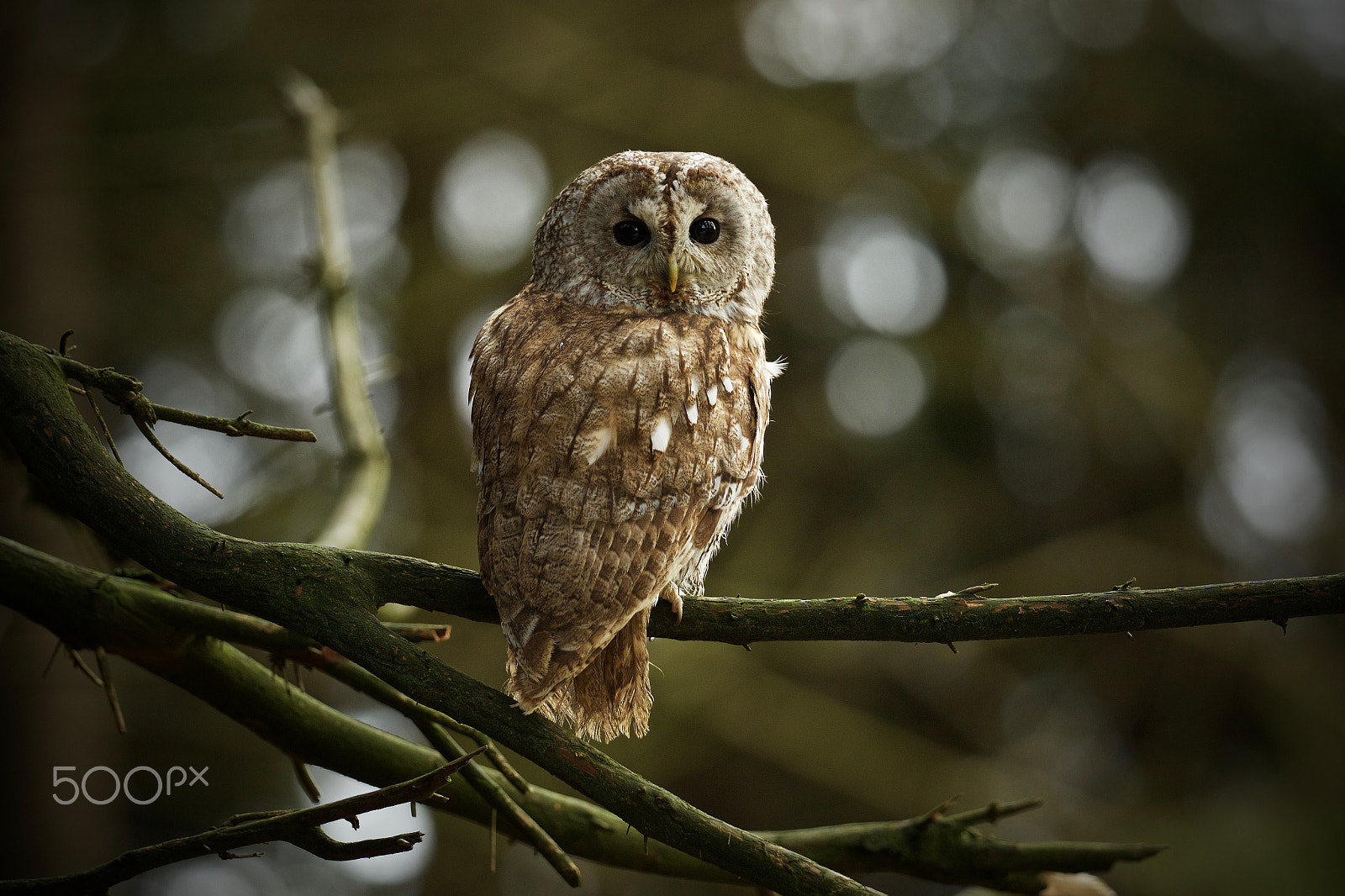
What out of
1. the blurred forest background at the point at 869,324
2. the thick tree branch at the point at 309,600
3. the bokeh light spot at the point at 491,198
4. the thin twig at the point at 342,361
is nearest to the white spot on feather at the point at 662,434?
the thick tree branch at the point at 309,600

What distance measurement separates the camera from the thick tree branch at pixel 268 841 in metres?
1.10

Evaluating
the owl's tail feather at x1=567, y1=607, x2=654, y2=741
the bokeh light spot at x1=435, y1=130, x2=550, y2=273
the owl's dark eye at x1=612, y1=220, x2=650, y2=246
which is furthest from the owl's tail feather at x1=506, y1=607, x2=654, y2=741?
the bokeh light spot at x1=435, y1=130, x2=550, y2=273

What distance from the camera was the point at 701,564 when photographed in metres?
1.95

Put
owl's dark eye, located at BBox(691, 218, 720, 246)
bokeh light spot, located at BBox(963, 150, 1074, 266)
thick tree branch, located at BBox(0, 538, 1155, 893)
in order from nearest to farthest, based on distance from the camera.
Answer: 1. thick tree branch, located at BBox(0, 538, 1155, 893)
2. owl's dark eye, located at BBox(691, 218, 720, 246)
3. bokeh light spot, located at BBox(963, 150, 1074, 266)

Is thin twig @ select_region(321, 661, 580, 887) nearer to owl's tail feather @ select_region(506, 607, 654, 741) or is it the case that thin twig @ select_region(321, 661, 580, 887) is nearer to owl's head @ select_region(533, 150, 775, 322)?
owl's tail feather @ select_region(506, 607, 654, 741)

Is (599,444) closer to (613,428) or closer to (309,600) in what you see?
(613,428)

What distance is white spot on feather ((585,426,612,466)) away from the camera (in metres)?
1.53

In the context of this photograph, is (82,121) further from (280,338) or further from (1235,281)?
(1235,281)

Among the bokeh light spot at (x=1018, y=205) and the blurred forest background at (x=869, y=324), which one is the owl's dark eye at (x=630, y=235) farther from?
the bokeh light spot at (x=1018, y=205)

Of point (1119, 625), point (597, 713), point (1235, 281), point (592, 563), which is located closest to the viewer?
point (1119, 625)

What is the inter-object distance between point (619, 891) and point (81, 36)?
19.6 ft

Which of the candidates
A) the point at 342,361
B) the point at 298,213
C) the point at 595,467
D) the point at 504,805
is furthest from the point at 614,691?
the point at 298,213

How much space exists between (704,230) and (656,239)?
0.57 ft

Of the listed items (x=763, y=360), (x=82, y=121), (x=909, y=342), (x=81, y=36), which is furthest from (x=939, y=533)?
(x=81, y=36)
